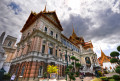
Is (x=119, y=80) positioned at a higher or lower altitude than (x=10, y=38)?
lower

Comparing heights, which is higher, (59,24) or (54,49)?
(59,24)

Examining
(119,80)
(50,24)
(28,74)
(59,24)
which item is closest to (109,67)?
(119,80)

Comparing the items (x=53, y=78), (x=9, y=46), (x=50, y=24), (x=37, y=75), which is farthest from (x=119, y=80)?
(x=9, y=46)

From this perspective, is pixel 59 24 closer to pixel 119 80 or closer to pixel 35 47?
pixel 35 47

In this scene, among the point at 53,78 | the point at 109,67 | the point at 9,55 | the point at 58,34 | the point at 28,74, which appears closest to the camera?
the point at 53,78

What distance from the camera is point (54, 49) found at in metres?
18.4

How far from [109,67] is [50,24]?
46543 millimetres

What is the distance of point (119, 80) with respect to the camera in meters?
10.6

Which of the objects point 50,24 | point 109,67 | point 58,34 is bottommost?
point 109,67

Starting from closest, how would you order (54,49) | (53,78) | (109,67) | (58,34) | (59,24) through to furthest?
(53,78) → (54,49) → (58,34) → (59,24) → (109,67)

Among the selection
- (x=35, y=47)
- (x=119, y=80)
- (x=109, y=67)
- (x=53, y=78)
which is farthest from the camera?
(x=109, y=67)

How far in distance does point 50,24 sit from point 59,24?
5368mm

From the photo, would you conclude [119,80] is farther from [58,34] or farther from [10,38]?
[10,38]

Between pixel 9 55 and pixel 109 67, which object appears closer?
pixel 9 55
